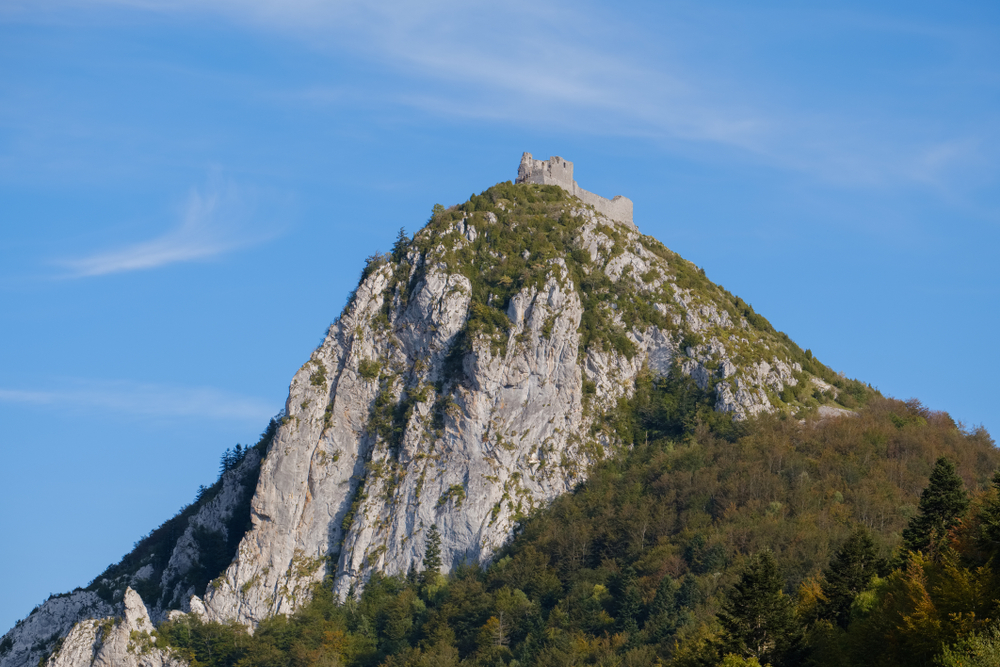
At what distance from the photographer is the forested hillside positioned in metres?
103

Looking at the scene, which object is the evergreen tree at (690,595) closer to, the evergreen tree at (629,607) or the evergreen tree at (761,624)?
the evergreen tree at (629,607)

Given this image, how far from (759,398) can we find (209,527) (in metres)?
43.7

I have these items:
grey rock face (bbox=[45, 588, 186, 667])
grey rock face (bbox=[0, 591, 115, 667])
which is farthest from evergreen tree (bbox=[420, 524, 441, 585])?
grey rock face (bbox=[0, 591, 115, 667])

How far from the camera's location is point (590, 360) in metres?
125

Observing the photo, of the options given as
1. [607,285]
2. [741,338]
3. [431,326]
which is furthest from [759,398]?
[431,326]

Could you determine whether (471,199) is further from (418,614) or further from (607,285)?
(418,614)

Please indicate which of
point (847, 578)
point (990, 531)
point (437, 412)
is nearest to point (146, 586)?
point (437, 412)

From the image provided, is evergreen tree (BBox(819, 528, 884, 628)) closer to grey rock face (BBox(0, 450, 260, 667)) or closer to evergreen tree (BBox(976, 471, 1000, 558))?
evergreen tree (BBox(976, 471, 1000, 558))

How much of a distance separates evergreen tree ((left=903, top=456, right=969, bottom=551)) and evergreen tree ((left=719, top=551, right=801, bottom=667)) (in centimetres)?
842

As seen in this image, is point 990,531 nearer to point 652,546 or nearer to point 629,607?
point 629,607

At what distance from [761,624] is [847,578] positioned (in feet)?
19.4

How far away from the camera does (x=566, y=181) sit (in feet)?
469

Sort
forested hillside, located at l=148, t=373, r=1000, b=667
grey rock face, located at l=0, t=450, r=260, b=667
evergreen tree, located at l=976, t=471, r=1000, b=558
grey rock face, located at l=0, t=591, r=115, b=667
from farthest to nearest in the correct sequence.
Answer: grey rock face, located at l=0, t=591, r=115, b=667 → grey rock face, located at l=0, t=450, r=260, b=667 → forested hillside, located at l=148, t=373, r=1000, b=667 → evergreen tree, located at l=976, t=471, r=1000, b=558

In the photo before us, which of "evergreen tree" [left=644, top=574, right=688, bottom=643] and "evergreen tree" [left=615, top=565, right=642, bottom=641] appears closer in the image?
"evergreen tree" [left=644, top=574, right=688, bottom=643]
